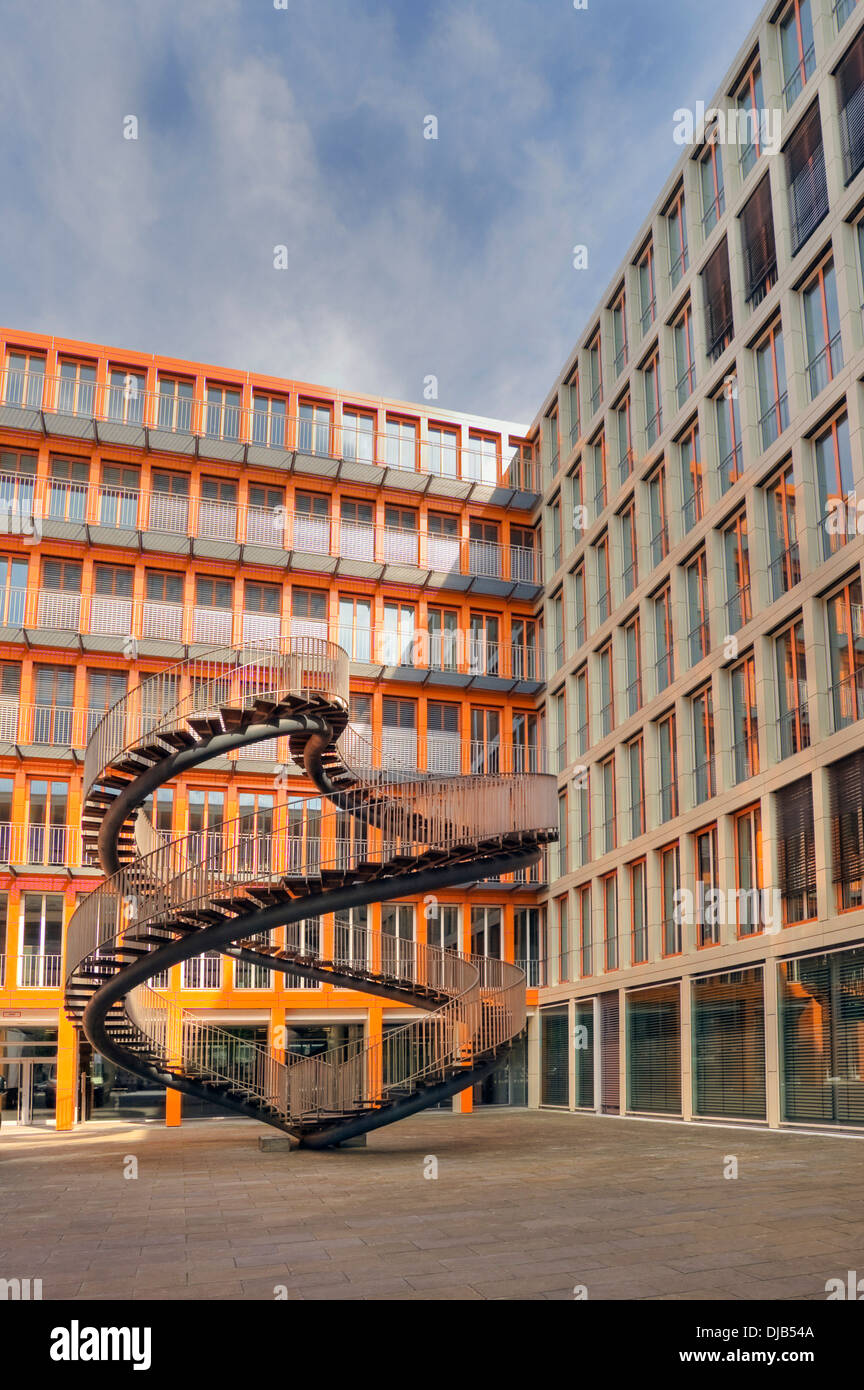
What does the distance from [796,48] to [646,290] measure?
783 centimetres

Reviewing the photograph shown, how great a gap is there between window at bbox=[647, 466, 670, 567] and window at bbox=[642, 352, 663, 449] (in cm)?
94

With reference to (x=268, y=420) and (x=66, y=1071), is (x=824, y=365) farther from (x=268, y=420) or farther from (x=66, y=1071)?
(x=66, y=1071)

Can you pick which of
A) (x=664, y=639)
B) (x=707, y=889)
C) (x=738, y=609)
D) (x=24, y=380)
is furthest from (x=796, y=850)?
(x=24, y=380)

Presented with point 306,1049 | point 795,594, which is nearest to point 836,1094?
point 795,594

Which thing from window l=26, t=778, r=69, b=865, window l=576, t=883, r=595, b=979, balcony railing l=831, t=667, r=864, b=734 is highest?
balcony railing l=831, t=667, r=864, b=734

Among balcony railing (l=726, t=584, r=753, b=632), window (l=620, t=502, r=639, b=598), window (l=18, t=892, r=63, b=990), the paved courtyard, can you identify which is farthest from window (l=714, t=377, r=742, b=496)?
window (l=18, t=892, r=63, b=990)

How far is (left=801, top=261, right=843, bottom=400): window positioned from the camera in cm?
2172

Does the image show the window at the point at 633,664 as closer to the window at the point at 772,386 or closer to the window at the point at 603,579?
the window at the point at 603,579

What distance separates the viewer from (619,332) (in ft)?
108

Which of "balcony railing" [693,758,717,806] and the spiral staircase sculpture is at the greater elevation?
"balcony railing" [693,758,717,806]

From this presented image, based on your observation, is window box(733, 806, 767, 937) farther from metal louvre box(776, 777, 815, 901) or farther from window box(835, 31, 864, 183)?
window box(835, 31, 864, 183)

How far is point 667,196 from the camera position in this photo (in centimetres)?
2898
